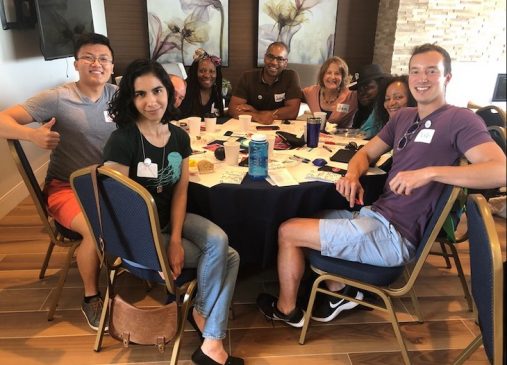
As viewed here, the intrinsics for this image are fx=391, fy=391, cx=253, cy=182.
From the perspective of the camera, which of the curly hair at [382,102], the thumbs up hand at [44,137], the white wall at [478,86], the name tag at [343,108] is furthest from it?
the name tag at [343,108]

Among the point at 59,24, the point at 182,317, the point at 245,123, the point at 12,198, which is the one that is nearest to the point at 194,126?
the point at 245,123

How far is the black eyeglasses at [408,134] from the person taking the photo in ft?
5.40

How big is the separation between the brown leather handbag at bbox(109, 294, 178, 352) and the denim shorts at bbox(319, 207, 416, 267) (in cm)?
66

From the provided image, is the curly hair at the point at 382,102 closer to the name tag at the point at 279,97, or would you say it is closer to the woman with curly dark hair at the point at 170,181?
the name tag at the point at 279,97

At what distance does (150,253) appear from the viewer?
1339mm

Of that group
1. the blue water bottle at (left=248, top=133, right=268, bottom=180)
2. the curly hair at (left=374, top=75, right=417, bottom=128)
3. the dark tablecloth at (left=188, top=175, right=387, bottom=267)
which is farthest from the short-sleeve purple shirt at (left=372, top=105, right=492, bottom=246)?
the curly hair at (left=374, top=75, right=417, bottom=128)

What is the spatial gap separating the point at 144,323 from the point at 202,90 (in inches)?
82.9

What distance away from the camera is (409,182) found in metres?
1.44

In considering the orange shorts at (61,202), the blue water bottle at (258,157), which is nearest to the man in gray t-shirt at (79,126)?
the orange shorts at (61,202)

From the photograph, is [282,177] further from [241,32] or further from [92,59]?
[241,32]

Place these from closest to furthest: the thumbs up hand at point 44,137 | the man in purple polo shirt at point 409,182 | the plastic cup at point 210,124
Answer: the man in purple polo shirt at point 409,182 → the thumbs up hand at point 44,137 → the plastic cup at point 210,124

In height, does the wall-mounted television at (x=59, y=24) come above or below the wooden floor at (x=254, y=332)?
above

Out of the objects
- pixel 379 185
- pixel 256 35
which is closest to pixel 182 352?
pixel 379 185

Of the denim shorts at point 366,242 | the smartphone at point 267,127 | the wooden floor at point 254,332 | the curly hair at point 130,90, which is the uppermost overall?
the curly hair at point 130,90
